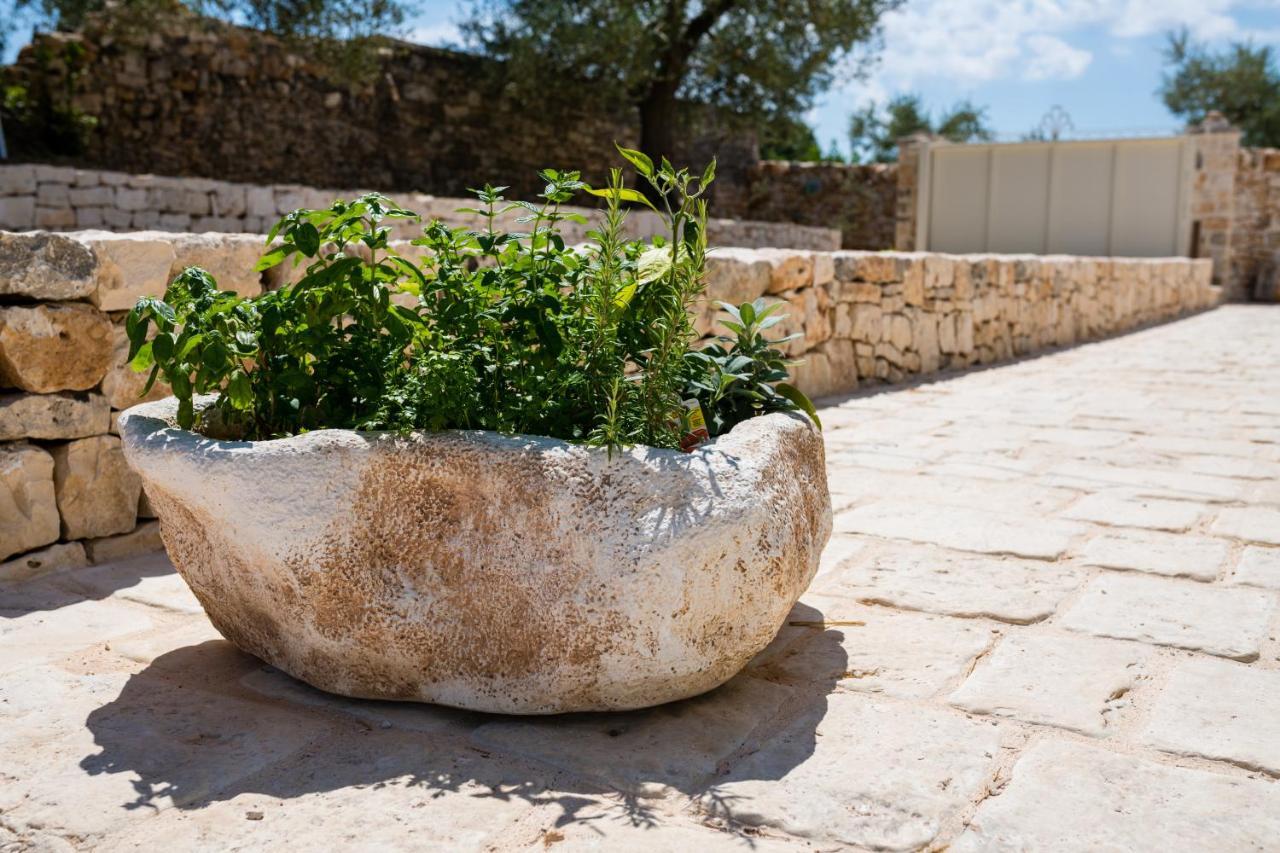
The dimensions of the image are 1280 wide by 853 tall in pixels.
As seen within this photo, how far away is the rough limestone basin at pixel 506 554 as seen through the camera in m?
1.96

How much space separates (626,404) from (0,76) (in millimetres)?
12293

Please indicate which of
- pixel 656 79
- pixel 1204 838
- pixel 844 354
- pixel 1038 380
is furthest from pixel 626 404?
pixel 656 79

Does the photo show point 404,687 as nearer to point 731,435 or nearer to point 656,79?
point 731,435

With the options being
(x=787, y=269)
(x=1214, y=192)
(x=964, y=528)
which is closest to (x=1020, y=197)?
(x=1214, y=192)

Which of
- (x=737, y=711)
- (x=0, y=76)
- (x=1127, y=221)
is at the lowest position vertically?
(x=737, y=711)

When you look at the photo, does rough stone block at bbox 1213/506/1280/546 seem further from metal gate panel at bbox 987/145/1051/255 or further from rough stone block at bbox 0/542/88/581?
metal gate panel at bbox 987/145/1051/255

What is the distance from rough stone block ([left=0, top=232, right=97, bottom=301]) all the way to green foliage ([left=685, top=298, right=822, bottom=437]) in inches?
68.8

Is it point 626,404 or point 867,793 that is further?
point 626,404

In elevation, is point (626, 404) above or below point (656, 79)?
below

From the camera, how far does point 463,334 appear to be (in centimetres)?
223

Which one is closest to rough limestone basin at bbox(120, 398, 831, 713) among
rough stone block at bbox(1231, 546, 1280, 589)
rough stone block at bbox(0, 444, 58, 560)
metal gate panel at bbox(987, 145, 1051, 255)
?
rough stone block at bbox(0, 444, 58, 560)

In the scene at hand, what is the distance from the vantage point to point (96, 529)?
122 inches

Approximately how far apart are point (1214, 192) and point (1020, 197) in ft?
10.3

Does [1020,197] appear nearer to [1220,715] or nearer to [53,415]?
[1220,715]
